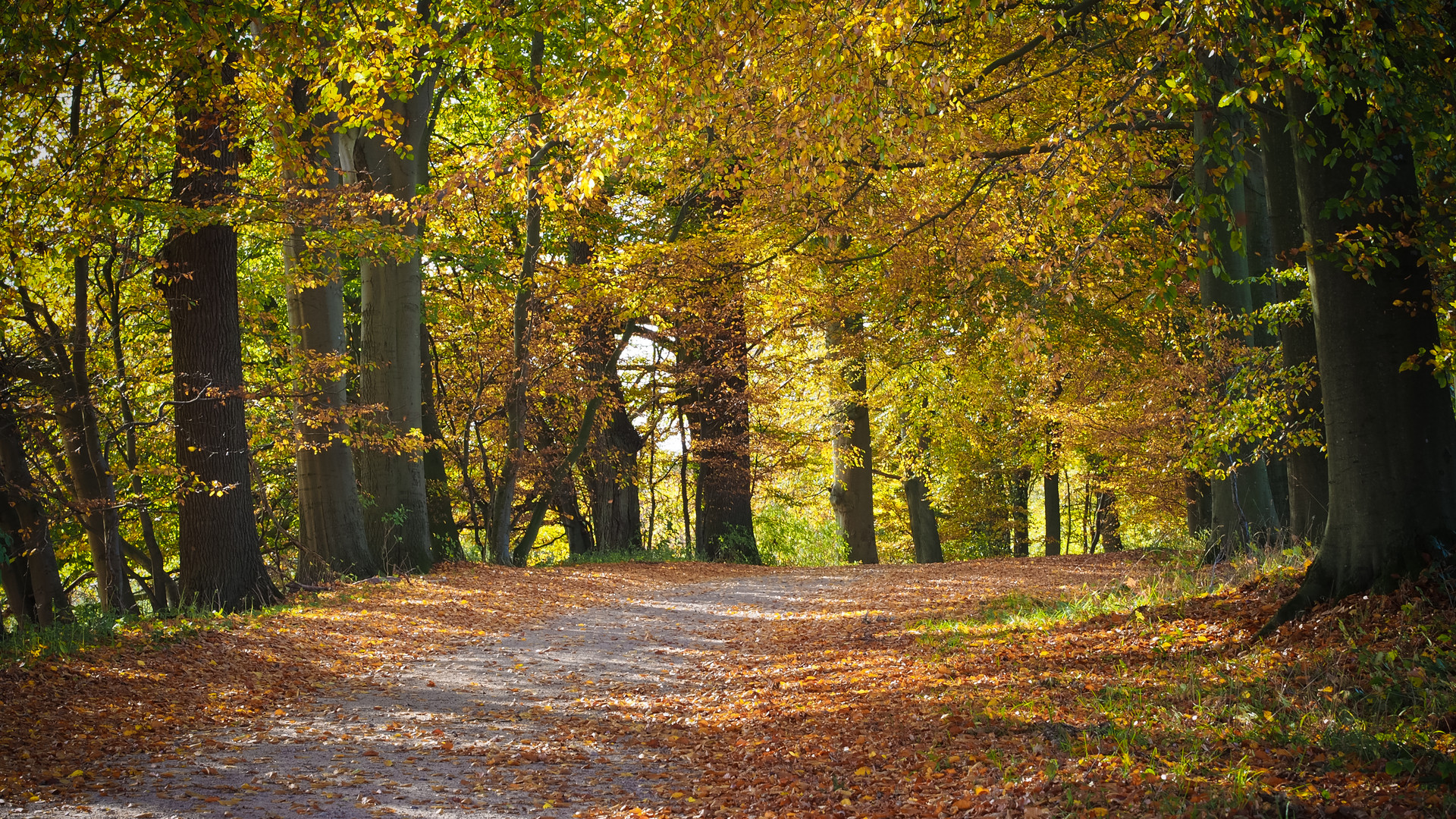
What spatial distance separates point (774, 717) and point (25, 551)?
8432mm

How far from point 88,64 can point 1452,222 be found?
878cm

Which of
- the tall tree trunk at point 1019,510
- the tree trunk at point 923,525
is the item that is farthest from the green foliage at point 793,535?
the tree trunk at point 923,525

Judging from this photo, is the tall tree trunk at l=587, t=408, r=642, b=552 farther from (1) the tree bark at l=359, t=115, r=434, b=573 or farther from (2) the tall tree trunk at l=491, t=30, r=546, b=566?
(1) the tree bark at l=359, t=115, r=434, b=573

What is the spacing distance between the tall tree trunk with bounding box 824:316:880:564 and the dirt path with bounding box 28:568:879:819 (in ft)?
38.3

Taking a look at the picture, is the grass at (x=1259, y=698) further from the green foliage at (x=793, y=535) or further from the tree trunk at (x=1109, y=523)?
the green foliage at (x=793, y=535)

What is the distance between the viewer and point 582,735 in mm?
6117

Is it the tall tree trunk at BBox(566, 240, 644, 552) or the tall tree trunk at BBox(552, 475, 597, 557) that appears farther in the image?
the tall tree trunk at BBox(552, 475, 597, 557)

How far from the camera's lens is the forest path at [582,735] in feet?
15.3

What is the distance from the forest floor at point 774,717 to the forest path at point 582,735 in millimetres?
27

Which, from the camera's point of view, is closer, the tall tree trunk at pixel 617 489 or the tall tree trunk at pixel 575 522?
the tall tree trunk at pixel 617 489

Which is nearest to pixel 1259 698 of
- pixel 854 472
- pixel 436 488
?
pixel 436 488

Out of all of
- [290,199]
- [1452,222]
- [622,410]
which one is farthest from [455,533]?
[1452,222]

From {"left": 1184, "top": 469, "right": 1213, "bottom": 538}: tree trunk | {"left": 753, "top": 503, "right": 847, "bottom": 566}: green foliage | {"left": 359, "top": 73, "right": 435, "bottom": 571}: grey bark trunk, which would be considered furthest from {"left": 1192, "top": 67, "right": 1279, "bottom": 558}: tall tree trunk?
{"left": 753, "top": 503, "right": 847, "bottom": 566}: green foliage

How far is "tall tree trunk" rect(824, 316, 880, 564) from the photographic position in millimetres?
20469
